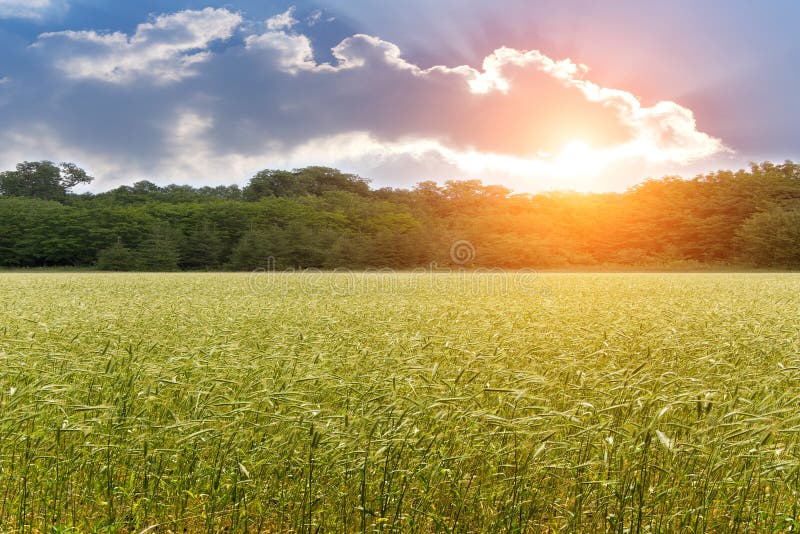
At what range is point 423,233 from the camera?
62.9 meters

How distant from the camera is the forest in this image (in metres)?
57.5

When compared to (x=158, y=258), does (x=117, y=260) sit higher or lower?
lower

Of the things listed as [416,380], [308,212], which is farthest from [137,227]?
[416,380]

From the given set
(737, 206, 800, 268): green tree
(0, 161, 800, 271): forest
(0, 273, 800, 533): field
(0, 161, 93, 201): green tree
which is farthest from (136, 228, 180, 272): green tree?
(737, 206, 800, 268): green tree

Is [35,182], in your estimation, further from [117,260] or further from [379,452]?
[379,452]

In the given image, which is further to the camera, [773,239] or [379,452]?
[773,239]

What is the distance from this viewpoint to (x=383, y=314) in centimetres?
1059

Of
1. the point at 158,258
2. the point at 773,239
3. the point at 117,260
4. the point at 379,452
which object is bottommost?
the point at 379,452

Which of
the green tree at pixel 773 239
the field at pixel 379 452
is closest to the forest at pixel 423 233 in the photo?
the green tree at pixel 773 239

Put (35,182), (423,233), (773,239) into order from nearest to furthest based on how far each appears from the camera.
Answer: (773,239) < (423,233) < (35,182)

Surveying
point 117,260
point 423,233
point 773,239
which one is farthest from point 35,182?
point 773,239

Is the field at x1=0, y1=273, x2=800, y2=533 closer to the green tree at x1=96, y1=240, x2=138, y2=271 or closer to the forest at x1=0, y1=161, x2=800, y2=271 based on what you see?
the forest at x1=0, y1=161, x2=800, y2=271

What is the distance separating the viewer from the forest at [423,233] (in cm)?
5747

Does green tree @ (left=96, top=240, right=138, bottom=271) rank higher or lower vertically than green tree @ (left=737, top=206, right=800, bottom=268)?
lower
